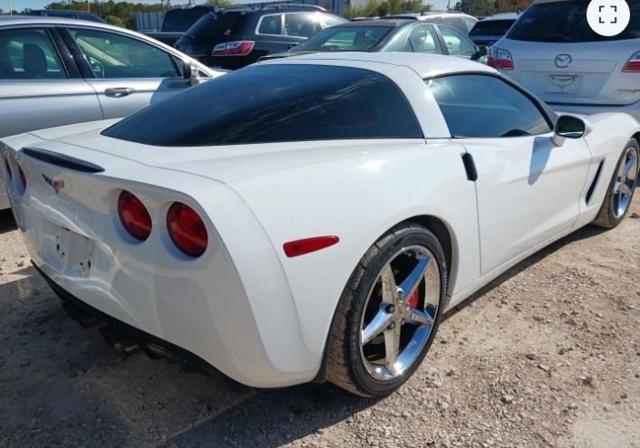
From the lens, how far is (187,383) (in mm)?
2568

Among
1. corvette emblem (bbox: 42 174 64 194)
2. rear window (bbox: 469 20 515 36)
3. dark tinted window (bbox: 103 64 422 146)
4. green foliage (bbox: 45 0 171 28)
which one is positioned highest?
green foliage (bbox: 45 0 171 28)

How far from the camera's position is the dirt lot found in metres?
2.27

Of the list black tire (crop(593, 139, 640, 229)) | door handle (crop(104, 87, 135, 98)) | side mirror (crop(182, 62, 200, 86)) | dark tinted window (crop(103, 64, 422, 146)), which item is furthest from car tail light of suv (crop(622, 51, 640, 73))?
door handle (crop(104, 87, 135, 98))

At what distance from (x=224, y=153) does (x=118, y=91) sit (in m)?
2.94

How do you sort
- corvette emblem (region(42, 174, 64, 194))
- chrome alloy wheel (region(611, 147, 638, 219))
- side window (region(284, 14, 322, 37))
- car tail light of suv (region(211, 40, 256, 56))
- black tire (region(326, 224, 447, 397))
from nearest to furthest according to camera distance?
black tire (region(326, 224, 447, 397)), corvette emblem (region(42, 174, 64, 194)), chrome alloy wheel (region(611, 147, 638, 219)), car tail light of suv (region(211, 40, 256, 56)), side window (region(284, 14, 322, 37))

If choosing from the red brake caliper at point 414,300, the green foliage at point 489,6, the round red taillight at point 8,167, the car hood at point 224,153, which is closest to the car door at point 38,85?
the round red taillight at point 8,167

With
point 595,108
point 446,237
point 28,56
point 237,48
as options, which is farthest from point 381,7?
point 446,237

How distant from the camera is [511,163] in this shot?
9.68ft

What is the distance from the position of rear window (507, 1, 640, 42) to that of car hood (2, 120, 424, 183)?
4017 mm

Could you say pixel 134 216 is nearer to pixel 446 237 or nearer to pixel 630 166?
pixel 446 237

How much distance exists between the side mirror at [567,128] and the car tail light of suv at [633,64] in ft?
8.08

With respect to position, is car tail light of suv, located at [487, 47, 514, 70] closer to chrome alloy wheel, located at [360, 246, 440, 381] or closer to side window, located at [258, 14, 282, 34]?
side window, located at [258, 14, 282, 34]

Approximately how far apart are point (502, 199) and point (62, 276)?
2.00 meters

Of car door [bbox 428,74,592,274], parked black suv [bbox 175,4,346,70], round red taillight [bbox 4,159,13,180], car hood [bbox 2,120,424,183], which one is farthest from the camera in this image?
parked black suv [bbox 175,4,346,70]
